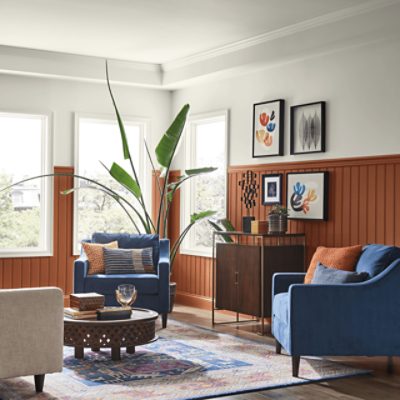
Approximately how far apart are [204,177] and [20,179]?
2.02 metres

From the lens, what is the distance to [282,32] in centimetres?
651

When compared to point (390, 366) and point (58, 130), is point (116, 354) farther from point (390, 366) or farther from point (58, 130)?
point (58, 130)

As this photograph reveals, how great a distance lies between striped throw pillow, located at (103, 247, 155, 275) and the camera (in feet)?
22.6

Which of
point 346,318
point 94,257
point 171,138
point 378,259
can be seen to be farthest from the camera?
point 171,138

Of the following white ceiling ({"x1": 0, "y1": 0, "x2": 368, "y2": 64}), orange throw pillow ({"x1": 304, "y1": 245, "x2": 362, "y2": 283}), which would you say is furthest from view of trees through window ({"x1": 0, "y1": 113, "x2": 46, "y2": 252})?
orange throw pillow ({"x1": 304, "y1": 245, "x2": 362, "y2": 283})

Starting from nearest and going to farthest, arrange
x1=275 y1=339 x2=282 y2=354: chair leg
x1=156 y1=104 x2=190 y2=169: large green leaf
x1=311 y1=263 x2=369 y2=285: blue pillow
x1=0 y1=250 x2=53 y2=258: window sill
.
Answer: x1=311 y1=263 x2=369 y2=285: blue pillow
x1=275 y1=339 x2=282 y2=354: chair leg
x1=156 y1=104 x2=190 y2=169: large green leaf
x1=0 y1=250 x2=53 y2=258: window sill

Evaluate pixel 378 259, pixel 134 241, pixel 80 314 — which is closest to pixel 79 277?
pixel 134 241

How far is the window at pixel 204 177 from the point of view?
26.3ft

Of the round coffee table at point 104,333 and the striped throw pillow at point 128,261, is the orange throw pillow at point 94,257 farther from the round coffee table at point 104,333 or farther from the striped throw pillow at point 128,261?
the round coffee table at point 104,333

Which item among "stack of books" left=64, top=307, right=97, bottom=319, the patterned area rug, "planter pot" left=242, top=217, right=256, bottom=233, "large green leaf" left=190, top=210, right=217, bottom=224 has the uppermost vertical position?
"large green leaf" left=190, top=210, right=217, bottom=224

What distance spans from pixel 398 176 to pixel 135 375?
8.51 feet

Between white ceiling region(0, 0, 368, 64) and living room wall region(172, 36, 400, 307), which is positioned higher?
white ceiling region(0, 0, 368, 64)

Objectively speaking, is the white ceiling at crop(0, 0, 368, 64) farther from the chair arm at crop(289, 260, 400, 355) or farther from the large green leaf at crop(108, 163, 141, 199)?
the chair arm at crop(289, 260, 400, 355)

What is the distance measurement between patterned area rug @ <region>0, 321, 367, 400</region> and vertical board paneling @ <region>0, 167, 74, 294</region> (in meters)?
2.37
